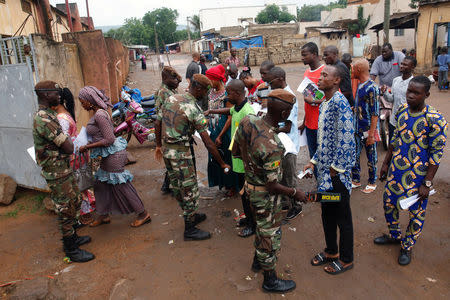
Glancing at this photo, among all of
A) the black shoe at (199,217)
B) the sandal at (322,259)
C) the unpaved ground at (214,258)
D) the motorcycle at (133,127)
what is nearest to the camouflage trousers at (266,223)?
the unpaved ground at (214,258)

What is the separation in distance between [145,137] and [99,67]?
1808 mm

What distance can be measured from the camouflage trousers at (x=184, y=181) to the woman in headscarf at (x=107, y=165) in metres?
0.67

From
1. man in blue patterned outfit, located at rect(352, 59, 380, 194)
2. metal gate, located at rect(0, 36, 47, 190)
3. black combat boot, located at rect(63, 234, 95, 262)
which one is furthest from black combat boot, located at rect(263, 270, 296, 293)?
metal gate, located at rect(0, 36, 47, 190)

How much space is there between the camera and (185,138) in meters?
3.33

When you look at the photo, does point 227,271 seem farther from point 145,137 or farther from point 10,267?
point 145,137

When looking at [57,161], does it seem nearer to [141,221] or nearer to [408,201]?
[141,221]

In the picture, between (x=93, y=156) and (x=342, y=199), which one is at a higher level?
(x=93, y=156)

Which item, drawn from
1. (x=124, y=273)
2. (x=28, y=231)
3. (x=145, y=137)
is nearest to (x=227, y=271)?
(x=124, y=273)

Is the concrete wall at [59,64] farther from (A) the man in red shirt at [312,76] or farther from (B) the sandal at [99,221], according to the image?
(A) the man in red shirt at [312,76]

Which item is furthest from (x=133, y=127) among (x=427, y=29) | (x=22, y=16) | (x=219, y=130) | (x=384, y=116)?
(x=427, y=29)

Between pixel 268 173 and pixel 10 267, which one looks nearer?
pixel 268 173

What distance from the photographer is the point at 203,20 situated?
61.5m

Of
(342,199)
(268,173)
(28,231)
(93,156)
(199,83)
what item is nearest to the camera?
(268,173)

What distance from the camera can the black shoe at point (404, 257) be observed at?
2.96m
